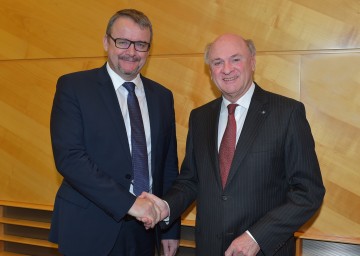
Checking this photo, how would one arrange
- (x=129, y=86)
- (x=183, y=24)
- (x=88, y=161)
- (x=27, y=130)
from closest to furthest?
1. (x=88, y=161)
2. (x=129, y=86)
3. (x=183, y=24)
4. (x=27, y=130)

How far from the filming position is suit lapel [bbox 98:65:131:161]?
1947mm

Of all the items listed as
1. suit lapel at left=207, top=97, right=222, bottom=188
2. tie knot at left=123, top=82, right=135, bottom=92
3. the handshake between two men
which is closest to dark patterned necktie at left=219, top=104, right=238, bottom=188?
suit lapel at left=207, top=97, right=222, bottom=188

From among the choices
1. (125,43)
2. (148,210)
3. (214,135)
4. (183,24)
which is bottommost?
(148,210)

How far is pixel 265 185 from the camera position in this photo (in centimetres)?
176

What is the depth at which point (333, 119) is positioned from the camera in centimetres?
239

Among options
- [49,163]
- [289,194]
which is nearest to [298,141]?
[289,194]

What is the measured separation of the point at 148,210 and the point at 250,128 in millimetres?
563

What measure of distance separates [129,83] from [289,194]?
0.92m

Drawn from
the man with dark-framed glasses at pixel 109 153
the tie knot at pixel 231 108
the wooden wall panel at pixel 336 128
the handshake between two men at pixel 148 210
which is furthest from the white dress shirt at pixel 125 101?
the wooden wall panel at pixel 336 128

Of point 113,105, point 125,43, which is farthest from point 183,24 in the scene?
point 113,105

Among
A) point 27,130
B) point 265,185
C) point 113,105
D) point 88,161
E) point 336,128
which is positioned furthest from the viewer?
point 27,130

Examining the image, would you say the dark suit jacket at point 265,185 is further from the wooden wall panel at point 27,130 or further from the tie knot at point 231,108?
the wooden wall panel at point 27,130

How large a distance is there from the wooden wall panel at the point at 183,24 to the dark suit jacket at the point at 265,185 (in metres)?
0.73

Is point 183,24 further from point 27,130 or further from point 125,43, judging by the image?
point 27,130
